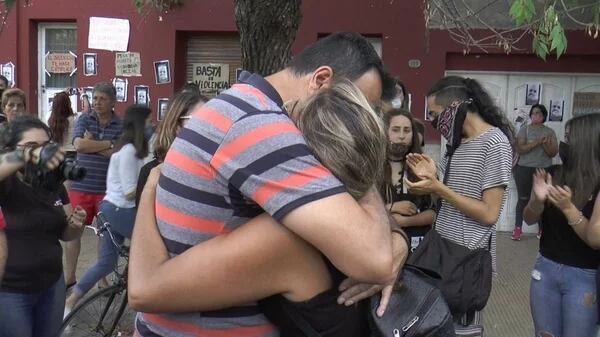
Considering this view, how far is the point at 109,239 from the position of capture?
4.96 m

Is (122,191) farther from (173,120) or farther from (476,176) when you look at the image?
(476,176)

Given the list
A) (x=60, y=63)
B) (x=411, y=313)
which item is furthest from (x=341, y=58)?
(x=60, y=63)

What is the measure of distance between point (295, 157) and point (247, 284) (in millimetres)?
325

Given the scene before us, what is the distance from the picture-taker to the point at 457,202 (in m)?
3.01

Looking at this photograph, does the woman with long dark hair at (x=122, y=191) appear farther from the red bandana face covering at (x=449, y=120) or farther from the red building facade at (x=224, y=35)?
the red building facade at (x=224, y=35)

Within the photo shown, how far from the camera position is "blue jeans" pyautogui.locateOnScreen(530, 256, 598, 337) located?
10.7 feet

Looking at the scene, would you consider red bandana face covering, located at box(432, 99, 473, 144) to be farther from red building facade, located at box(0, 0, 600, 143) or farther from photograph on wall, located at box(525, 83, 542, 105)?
photograph on wall, located at box(525, 83, 542, 105)

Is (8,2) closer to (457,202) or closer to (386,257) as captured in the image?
(457,202)

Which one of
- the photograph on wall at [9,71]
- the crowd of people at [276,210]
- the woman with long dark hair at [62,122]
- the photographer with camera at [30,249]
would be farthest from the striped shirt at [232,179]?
the photograph on wall at [9,71]

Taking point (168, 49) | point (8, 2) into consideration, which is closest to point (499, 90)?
point (168, 49)

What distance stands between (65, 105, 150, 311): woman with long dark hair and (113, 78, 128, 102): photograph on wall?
169 inches

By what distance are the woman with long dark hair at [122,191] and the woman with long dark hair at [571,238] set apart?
3054 millimetres

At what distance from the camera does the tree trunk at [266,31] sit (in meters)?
4.21

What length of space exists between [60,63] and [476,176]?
8.01 metres
